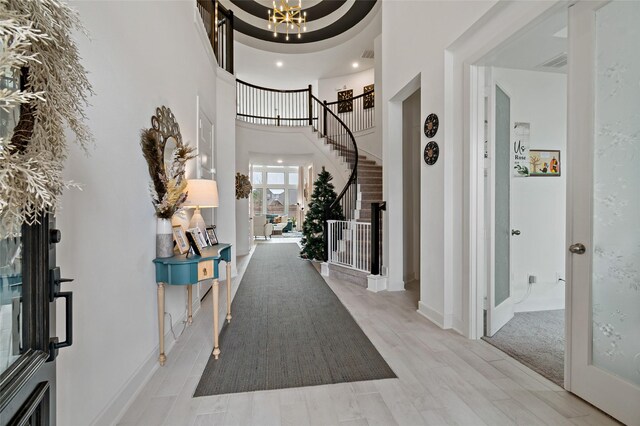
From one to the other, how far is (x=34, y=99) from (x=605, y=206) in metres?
2.61

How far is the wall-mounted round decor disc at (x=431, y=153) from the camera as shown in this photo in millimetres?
3137

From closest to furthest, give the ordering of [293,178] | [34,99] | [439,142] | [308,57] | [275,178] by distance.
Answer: [34,99], [439,142], [308,57], [275,178], [293,178]

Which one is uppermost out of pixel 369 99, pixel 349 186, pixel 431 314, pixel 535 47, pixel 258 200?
pixel 369 99

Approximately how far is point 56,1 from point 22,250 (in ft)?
2.20

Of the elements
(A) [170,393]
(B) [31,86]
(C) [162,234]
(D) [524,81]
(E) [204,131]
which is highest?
(D) [524,81]

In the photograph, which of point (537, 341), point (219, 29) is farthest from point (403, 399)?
point (219, 29)

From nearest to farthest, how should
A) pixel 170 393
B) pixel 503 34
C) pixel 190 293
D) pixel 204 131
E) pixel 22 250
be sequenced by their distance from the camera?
pixel 22 250
pixel 170 393
pixel 503 34
pixel 190 293
pixel 204 131

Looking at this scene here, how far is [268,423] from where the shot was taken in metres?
1.71

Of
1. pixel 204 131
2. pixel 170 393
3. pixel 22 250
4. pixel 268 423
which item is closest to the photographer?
pixel 22 250

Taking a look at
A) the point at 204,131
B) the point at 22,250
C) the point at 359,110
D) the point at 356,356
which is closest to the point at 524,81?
the point at 356,356

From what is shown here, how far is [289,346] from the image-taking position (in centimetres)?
267

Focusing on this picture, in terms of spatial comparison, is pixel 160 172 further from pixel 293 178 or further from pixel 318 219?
pixel 293 178

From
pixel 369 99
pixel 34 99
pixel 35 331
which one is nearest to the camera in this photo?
pixel 34 99

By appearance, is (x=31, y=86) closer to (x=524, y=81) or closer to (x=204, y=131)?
(x=204, y=131)
